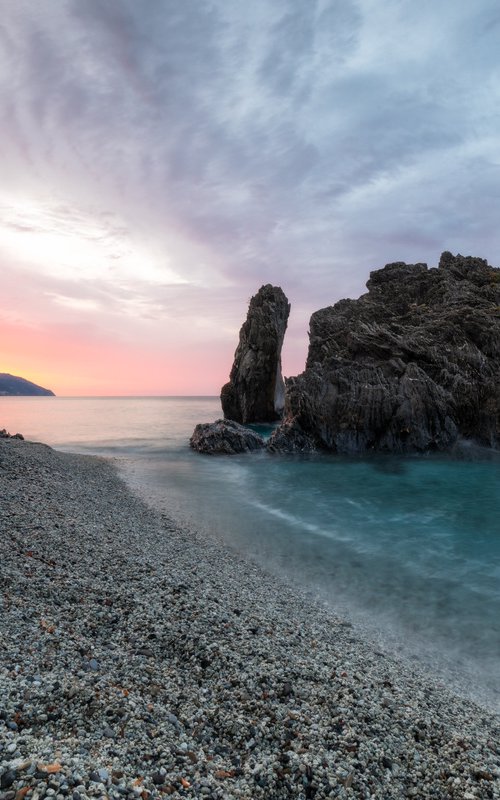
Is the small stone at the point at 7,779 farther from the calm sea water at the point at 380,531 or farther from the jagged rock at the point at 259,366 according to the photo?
the jagged rock at the point at 259,366

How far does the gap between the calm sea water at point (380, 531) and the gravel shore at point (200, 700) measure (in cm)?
163

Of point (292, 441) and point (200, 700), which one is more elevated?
point (292, 441)

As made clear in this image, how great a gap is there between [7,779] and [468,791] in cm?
464

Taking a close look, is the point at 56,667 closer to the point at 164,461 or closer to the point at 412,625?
the point at 412,625

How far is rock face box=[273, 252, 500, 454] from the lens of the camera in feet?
120

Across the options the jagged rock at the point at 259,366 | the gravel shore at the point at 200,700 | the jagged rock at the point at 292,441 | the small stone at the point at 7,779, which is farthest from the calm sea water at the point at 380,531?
the jagged rock at the point at 259,366

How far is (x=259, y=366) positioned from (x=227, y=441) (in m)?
28.8

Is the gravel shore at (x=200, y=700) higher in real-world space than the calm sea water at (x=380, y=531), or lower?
higher

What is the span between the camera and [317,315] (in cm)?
5100

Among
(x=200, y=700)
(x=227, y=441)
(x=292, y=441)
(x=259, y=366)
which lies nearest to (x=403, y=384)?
(x=292, y=441)

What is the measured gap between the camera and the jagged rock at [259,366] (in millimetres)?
65562

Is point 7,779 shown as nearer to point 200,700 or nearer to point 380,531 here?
point 200,700

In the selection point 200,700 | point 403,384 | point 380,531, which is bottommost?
point 380,531

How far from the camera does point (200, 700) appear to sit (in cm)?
542
